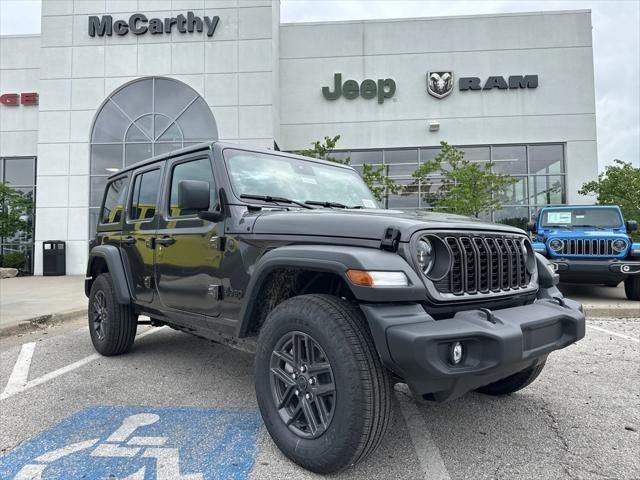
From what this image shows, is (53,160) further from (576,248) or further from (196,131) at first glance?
(576,248)

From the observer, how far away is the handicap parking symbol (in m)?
2.30

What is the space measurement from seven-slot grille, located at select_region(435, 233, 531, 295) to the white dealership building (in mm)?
14296

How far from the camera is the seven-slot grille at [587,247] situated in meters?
Result: 8.04

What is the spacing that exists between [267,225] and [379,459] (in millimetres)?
1482

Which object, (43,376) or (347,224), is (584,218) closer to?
(347,224)

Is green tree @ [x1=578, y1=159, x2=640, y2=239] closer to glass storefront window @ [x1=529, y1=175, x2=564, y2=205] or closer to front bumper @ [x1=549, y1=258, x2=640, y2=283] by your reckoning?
glass storefront window @ [x1=529, y1=175, x2=564, y2=205]

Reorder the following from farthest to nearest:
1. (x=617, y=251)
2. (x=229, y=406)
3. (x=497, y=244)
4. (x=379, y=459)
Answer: (x=617, y=251) → (x=229, y=406) → (x=497, y=244) → (x=379, y=459)

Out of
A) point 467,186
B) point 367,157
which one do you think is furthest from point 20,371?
point 367,157

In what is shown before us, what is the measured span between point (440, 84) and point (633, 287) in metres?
12.2

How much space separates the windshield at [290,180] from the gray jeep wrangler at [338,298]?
13 millimetres

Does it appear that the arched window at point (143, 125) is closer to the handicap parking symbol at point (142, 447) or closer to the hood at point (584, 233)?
the hood at point (584, 233)

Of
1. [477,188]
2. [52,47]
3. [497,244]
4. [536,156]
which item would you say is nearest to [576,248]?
[477,188]

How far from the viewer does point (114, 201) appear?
4.81 m

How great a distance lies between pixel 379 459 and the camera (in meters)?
2.42
